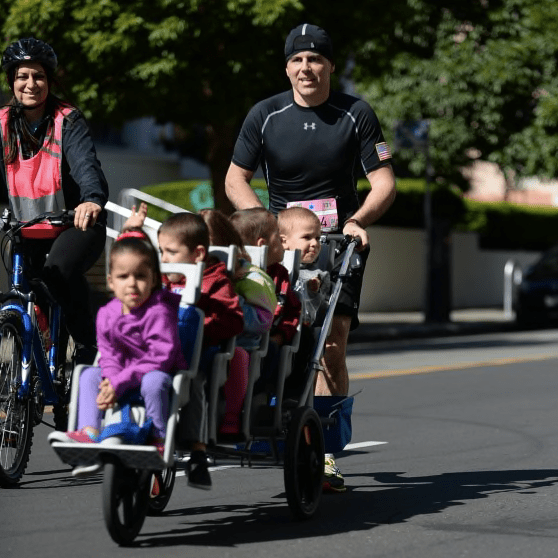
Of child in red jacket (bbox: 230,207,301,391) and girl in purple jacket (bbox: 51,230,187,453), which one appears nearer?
girl in purple jacket (bbox: 51,230,187,453)

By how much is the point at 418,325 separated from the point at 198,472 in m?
19.5

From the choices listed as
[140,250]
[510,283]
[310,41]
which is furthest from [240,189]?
[510,283]

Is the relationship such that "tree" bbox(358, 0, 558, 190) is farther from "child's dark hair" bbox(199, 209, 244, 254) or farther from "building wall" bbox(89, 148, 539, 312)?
"child's dark hair" bbox(199, 209, 244, 254)

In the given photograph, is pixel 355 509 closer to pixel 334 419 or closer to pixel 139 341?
pixel 334 419

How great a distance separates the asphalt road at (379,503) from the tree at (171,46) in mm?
7043

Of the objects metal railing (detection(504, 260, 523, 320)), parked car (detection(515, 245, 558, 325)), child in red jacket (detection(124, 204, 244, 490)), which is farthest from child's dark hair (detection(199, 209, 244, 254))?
metal railing (detection(504, 260, 523, 320))

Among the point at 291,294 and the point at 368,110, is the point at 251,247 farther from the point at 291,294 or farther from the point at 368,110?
the point at 368,110

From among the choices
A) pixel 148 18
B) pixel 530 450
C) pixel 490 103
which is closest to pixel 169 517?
pixel 530 450

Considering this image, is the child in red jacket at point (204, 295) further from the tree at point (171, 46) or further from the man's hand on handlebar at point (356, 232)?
the tree at point (171, 46)

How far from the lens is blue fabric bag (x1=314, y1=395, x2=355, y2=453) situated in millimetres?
6738

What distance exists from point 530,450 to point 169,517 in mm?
3072

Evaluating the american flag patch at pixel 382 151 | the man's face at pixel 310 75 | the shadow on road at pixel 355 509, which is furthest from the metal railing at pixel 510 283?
the man's face at pixel 310 75

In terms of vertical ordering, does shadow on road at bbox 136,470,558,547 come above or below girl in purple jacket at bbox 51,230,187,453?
below

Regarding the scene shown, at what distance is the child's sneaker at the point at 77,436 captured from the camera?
5.32 m
